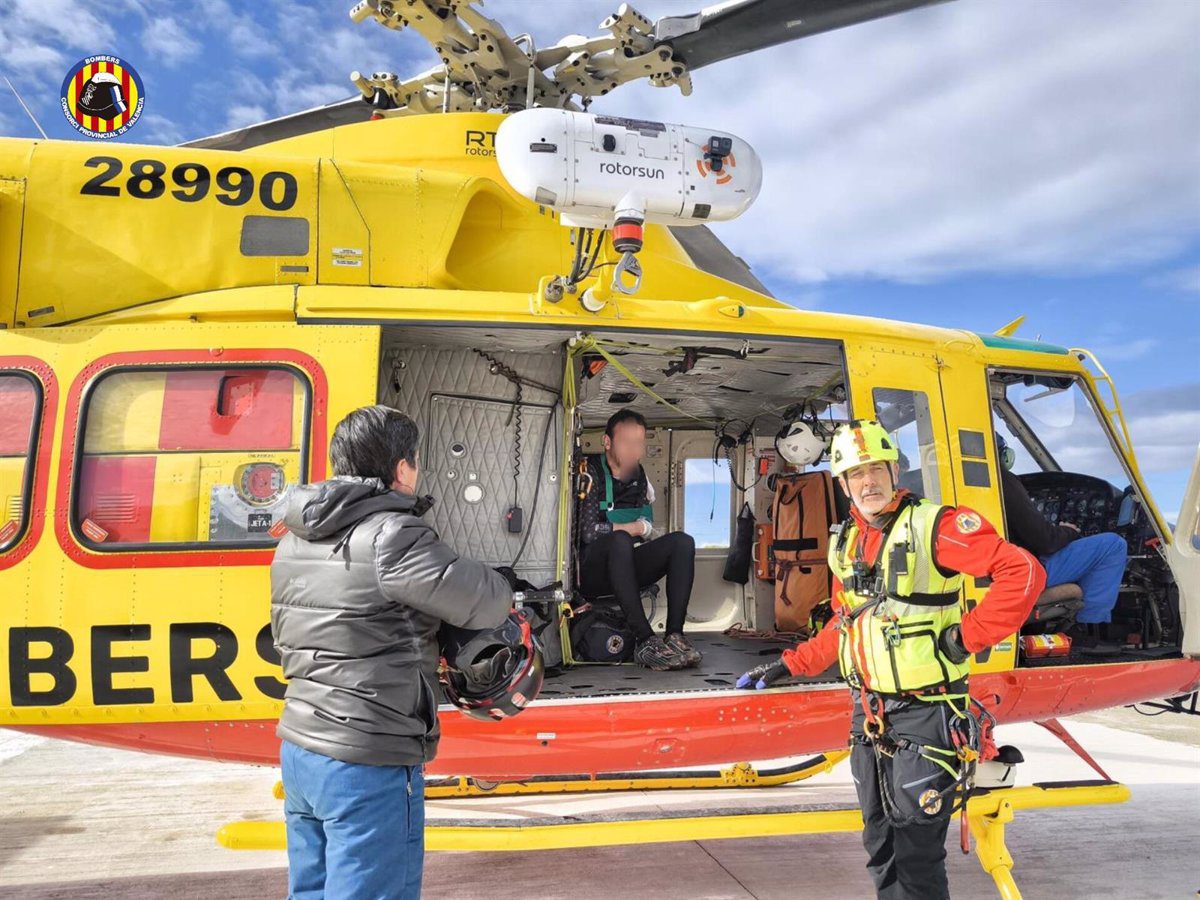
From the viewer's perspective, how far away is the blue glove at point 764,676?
10.6ft

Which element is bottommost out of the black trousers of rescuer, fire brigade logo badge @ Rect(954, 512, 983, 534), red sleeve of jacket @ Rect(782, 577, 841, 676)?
the black trousers of rescuer

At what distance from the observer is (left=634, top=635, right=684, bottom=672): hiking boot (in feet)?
13.2

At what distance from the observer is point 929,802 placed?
8.41 feet

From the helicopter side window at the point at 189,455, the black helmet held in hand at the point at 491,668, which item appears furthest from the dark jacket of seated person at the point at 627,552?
the black helmet held in hand at the point at 491,668

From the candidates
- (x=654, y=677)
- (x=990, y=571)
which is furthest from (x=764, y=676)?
(x=990, y=571)

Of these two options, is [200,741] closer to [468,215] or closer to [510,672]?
[510,672]

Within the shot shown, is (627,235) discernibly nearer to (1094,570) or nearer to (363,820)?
(363,820)

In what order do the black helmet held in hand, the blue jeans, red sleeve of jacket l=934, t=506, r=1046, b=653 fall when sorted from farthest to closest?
red sleeve of jacket l=934, t=506, r=1046, b=653
the black helmet held in hand
the blue jeans

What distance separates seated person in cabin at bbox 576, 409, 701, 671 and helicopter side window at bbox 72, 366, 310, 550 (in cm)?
181

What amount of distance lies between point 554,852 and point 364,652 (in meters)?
3.24

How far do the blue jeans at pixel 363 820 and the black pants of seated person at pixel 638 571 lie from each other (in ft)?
7.92

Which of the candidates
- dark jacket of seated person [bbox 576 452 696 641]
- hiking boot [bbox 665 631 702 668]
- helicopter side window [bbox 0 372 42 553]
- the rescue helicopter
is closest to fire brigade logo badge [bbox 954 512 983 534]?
the rescue helicopter

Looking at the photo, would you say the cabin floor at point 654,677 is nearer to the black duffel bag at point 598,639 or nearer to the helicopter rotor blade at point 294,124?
the black duffel bag at point 598,639

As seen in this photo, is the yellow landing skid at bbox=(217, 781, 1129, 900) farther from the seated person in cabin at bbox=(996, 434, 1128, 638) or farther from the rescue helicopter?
→ the seated person in cabin at bbox=(996, 434, 1128, 638)
